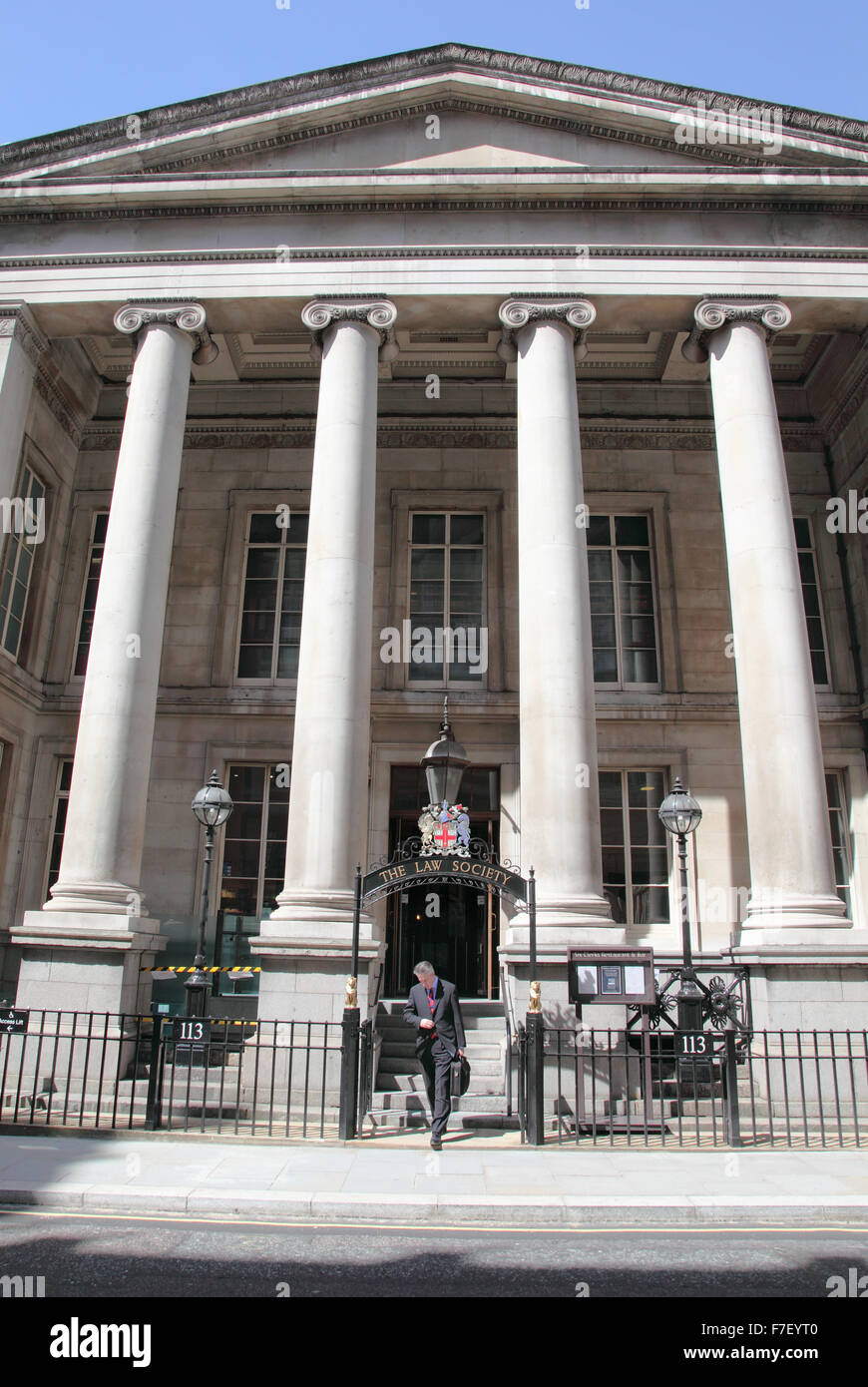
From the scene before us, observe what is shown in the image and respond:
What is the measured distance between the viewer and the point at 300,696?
13172 millimetres

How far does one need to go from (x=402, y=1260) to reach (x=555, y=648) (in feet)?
28.4

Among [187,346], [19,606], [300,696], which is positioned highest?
[187,346]

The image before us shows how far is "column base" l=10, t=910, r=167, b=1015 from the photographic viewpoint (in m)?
11.9

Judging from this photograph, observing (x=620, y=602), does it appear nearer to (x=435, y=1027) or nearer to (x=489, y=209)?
(x=489, y=209)

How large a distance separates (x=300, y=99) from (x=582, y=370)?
7.49 metres

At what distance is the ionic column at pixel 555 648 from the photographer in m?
12.1

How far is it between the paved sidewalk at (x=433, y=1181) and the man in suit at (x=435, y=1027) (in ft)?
2.09

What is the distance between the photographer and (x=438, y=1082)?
30.3ft

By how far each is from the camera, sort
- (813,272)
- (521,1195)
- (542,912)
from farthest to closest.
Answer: (813,272)
(542,912)
(521,1195)

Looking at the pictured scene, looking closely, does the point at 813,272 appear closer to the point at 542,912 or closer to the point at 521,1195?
the point at 542,912

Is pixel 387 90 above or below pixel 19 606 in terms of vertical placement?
above

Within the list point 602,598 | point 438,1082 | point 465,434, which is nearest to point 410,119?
point 465,434
